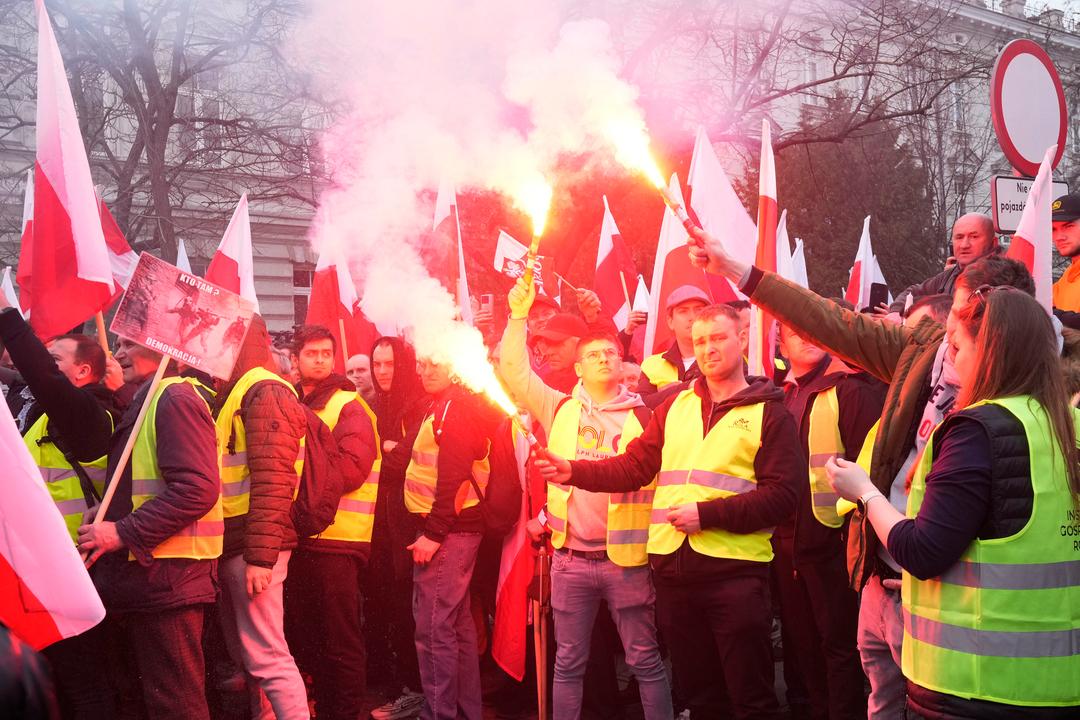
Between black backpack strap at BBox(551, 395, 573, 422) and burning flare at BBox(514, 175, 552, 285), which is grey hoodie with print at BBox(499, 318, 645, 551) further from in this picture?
burning flare at BBox(514, 175, 552, 285)

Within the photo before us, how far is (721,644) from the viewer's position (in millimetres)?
4488

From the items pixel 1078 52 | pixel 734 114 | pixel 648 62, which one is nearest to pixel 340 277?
pixel 648 62

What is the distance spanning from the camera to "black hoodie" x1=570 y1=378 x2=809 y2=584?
450cm

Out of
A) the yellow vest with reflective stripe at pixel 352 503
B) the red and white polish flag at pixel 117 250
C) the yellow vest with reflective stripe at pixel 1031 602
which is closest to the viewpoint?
the yellow vest with reflective stripe at pixel 1031 602

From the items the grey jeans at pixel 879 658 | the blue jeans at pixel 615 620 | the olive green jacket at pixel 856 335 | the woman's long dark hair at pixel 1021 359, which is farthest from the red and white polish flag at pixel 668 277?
the woman's long dark hair at pixel 1021 359

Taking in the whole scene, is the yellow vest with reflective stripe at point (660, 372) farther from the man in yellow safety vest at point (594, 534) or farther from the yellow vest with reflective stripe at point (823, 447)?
the yellow vest with reflective stripe at point (823, 447)

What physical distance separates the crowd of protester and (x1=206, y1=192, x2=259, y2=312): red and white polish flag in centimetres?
99

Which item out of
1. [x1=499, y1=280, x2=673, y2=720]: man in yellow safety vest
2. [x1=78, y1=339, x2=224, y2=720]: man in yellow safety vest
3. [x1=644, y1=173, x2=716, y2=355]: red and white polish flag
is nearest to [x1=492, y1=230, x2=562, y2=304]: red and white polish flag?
[x1=644, y1=173, x2=716, y2=355]: red and white polish flag

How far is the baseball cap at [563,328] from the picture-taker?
6.27 m

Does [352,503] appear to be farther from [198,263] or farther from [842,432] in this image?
[198,263]

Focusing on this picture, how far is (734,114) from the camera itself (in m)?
17.4

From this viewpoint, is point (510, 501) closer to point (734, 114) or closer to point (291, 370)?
point (291, 370)

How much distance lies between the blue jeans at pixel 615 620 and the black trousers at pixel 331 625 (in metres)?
1.22

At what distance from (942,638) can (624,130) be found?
96.0 inches
